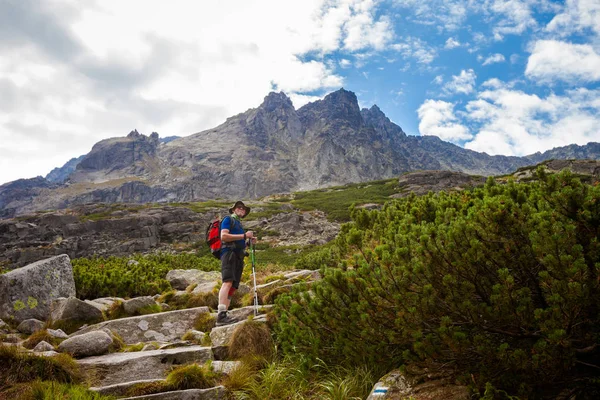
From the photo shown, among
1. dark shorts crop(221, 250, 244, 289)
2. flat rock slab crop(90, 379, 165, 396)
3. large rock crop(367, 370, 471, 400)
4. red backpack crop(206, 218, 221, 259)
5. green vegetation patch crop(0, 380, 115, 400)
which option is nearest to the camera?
large rock crop(367, 370, 471, 400)

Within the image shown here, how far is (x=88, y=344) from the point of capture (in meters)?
6.59

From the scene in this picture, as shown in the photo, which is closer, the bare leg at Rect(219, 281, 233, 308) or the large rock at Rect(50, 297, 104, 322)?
the bare leg at Rect(219, 281, 233, 308)

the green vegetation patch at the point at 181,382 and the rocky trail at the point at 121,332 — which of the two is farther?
the rocky trail at the point at 121,332

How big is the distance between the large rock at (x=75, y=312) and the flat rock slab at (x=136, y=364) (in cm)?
293

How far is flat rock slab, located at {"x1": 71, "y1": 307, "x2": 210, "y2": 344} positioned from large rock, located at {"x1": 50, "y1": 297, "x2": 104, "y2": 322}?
0.68m

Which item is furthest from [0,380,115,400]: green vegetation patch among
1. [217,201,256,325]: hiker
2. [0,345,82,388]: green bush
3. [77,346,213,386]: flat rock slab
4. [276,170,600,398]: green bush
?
[217,201,256,325]: hiker

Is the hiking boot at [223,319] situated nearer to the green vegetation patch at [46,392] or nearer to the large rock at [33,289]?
the green vegetation patch at [46,392]

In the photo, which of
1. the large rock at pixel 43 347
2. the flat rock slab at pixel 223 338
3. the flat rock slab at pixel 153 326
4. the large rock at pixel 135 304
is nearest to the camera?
the large rock at pixel 43 347

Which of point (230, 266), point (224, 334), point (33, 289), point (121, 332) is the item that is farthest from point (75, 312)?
point (224, 334)

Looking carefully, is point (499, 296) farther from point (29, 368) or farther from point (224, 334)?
point (29, 368)

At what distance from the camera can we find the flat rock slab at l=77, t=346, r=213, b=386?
18.2ft

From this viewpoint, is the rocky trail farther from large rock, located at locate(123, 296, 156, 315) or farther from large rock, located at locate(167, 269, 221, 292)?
large rock, located at locate(167, 269, 221, 292)

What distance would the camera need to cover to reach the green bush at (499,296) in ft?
9.48

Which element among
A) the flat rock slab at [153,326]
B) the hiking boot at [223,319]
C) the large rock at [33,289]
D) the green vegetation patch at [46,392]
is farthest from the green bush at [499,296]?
the large rock at [33,289]
